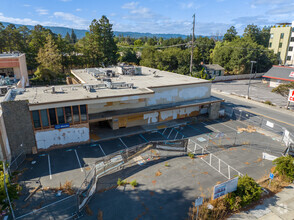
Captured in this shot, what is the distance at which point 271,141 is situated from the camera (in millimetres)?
24656

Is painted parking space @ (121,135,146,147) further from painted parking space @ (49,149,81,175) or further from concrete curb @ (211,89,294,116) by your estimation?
concrete curb @ (211,89,294,116)

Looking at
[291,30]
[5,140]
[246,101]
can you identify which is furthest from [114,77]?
[291,30]

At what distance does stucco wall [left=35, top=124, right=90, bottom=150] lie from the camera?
2156 centimetres

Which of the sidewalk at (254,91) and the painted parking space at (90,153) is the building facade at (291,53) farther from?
the painted parking space at (90,153)

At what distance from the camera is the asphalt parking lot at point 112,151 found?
56.5 feet

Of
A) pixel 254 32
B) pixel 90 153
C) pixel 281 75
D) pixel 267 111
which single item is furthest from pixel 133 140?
pixel 254 32

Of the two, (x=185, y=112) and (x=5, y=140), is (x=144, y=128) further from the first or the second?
(x=5, y=140)

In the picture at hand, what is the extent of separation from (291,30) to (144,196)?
282 ft

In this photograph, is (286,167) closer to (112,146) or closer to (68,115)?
(112,146)

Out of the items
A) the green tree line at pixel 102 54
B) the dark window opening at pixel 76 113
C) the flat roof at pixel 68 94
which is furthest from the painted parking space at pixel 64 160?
the green tree line at pixel 102 54

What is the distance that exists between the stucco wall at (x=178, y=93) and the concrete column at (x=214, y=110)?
2534 mm

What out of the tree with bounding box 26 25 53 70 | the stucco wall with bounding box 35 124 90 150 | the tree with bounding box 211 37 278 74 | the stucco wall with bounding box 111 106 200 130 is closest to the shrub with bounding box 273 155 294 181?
the stucco wall with bounding box 111 106 200 130

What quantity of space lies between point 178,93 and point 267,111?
17461 millimetres

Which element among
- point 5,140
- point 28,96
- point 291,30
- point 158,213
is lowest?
point 158,213
